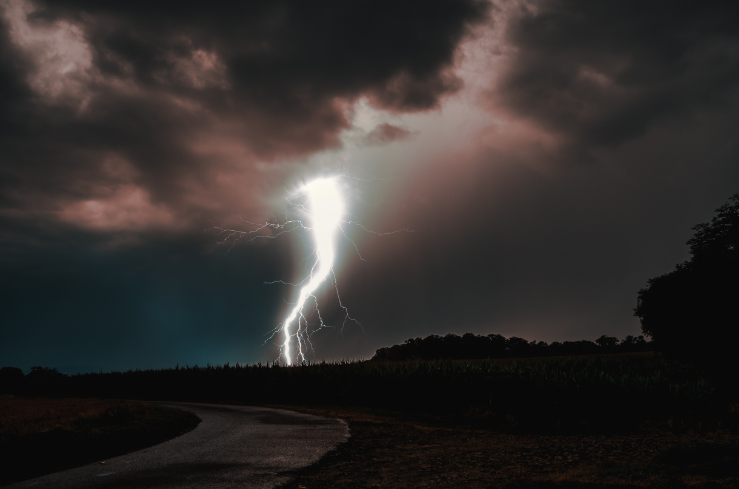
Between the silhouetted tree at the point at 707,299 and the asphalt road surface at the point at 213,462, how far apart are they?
25.0 meters

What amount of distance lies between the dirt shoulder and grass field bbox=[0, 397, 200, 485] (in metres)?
5.23

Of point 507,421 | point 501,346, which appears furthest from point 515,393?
point 501,346

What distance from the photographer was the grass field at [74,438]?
8.67m

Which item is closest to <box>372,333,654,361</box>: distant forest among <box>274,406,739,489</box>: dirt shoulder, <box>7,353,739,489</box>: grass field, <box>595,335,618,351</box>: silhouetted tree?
<box>595,335,618,351</box>: silhouetted tree

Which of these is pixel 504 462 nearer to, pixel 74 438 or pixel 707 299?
pixel 74 438

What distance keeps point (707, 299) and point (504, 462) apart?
83.6ft

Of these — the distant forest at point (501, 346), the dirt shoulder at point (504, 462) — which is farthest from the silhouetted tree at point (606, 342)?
the dirt shoulder at point (504, 462)

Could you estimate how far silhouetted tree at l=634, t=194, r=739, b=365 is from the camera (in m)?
25.8

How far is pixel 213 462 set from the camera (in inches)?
327

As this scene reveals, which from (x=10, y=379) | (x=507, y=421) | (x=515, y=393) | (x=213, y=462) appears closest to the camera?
(x=213, y=462)

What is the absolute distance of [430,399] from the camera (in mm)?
20391

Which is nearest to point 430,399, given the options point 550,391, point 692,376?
point 550,391

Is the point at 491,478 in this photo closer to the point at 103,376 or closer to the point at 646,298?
the point at 646,298

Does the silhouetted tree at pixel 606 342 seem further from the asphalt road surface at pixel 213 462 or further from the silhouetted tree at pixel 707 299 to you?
the asphalt road surface at pixel 213 462
